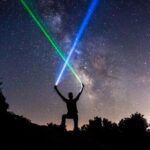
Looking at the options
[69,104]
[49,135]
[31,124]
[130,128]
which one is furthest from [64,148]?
[130,128]

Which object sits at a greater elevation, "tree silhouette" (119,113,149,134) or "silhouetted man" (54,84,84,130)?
"tree silhouette" (119,113,149,134)

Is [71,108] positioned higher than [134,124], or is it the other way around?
[134,124]

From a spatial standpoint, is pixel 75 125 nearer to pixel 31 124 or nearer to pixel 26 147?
pixel 31 124

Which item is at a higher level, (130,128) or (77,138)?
(130,128)

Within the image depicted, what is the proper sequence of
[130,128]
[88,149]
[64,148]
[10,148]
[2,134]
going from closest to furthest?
1. [10,148]
2. [2,134]
3. [64,148]
4. [88,149]
5. [130,128]

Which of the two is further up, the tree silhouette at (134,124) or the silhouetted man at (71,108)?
the tree silhouette at (134,124)

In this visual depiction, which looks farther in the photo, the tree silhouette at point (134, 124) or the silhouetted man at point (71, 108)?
the tree silhouette at point (134, 124)

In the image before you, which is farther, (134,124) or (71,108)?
(134,124)

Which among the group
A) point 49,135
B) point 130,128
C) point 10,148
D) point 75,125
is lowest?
point 10,148

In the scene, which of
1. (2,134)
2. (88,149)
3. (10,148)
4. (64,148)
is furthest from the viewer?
(88,149)

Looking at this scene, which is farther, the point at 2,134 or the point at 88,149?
the point at 88,149

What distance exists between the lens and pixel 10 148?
724 cm

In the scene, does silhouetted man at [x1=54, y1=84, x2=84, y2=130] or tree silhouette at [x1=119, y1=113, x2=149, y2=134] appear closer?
silhouetted man at [x1=54, y1=84, x2=84, y2=130]

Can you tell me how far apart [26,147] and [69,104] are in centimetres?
476
